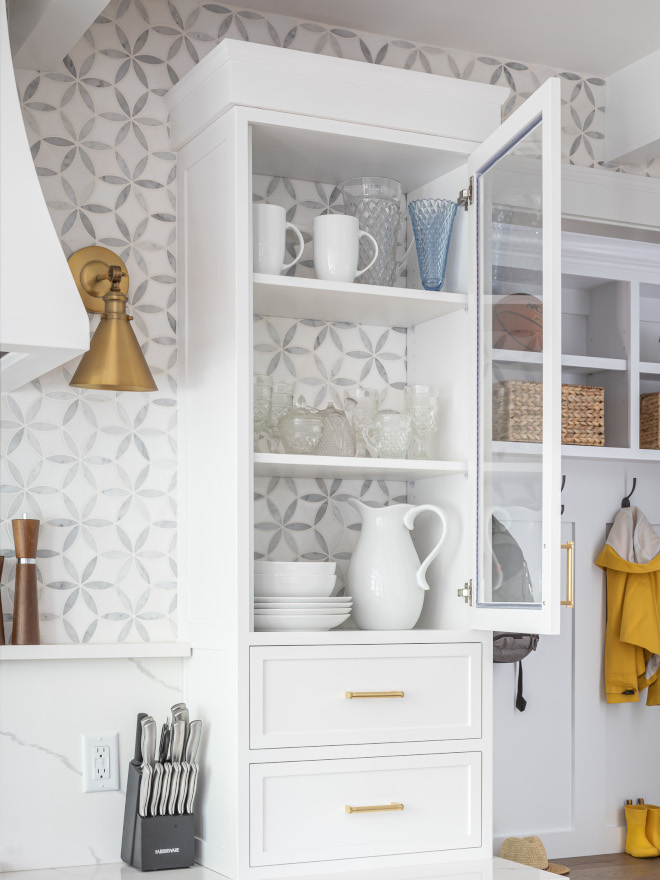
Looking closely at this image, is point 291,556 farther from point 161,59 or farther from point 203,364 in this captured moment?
point 161,59

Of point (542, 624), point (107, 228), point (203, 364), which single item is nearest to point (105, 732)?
point (203, 364)

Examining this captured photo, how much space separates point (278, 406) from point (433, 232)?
502mm

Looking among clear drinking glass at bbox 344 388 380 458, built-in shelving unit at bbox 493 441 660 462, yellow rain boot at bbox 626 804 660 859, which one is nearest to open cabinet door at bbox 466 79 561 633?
clear drinking glass at bbox 344 388 380 458

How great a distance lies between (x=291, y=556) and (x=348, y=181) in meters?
0.84

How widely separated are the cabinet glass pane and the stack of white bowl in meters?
0.30

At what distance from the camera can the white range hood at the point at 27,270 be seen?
5.57ft

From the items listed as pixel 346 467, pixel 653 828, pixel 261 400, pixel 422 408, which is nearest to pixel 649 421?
pixel 422 408

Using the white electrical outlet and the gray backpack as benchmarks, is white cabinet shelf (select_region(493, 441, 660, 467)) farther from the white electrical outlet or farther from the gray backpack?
the white electrical outlet

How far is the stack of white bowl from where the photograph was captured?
6.79 ft

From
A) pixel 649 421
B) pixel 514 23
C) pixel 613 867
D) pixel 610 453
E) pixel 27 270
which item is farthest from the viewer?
pixel 649 421

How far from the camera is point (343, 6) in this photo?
2426mm

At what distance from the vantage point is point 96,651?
84.3 inches

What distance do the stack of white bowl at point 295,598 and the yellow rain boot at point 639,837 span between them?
4.35 ft

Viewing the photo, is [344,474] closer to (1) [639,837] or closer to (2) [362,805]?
(2) [362,805]
